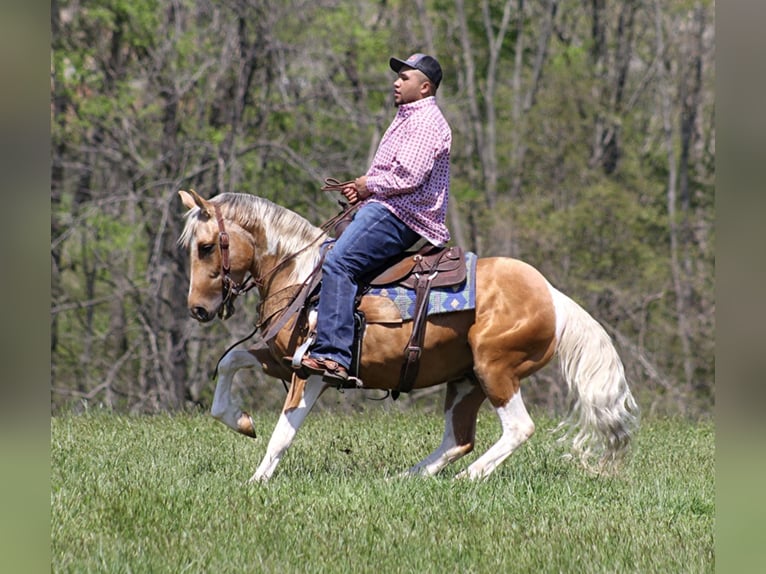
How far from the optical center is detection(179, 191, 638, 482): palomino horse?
6.94 metres

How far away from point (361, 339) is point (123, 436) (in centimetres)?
266

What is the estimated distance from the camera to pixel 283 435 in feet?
22.3

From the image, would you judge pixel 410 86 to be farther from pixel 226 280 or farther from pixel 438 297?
pixel 226 280

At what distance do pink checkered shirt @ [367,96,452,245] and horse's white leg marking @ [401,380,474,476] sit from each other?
1.11 m

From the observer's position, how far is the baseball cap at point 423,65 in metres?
6.97

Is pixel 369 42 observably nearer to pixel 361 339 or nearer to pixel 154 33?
pixel 154 33

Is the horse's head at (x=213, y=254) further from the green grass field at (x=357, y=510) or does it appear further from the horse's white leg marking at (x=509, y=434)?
the horse's white leg marking at (x=509, y=434)

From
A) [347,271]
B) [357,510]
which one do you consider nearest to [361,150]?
[347,271]

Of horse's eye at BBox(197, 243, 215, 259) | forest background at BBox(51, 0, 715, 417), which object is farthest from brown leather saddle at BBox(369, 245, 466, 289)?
forest background at BBox(51, 0, 715, 417)

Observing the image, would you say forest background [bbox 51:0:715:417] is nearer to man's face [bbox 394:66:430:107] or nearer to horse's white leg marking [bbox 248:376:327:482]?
horse's white leg marking [bbox 248:376:327:482]

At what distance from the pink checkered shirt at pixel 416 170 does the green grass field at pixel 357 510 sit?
1632mm

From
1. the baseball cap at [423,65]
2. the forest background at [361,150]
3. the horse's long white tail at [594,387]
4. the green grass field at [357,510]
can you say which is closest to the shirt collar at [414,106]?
the baseball cap at [423,65]
